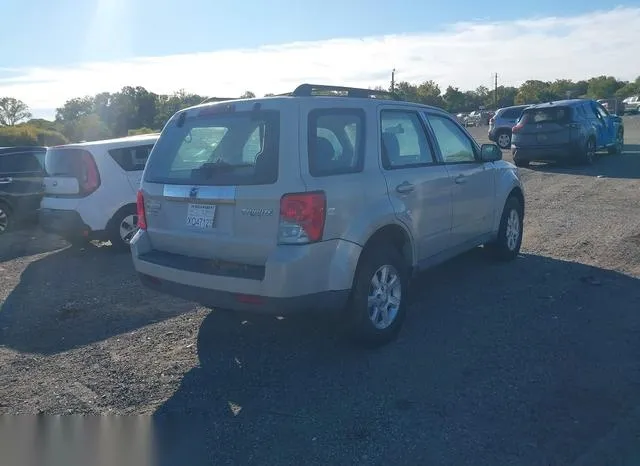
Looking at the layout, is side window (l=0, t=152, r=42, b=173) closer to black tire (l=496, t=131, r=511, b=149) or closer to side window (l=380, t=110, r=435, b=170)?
side window (l=380, t=110, r=435, b=170)

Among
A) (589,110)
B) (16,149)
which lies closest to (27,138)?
(16,149)

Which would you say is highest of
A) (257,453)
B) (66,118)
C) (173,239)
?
(66,118)

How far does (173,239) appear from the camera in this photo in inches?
198

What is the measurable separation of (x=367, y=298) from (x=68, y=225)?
17.7 ft

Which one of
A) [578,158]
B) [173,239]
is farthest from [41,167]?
[578,158]

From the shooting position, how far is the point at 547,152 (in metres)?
17.1

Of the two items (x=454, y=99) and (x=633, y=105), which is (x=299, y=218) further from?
(x=454, y=99)

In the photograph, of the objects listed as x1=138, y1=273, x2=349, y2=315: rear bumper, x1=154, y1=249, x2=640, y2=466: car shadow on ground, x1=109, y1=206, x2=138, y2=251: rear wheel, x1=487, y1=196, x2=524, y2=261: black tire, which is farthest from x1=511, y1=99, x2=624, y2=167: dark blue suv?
x1=138, y1=273, x2=349, y2=315: rear bumper

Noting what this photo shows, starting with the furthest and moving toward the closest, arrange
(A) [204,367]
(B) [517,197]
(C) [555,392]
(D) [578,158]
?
(D) [578,158], (B) [517,197], (A) [204,367], (C) [555,392]

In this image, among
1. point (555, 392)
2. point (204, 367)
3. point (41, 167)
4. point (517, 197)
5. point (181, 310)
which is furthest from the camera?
point (41, 167)

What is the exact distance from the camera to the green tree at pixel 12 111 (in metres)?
72.6

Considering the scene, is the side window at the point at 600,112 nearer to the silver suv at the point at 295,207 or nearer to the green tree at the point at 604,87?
the silver suv at the point at 295,207

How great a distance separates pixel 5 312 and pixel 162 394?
3102 mm

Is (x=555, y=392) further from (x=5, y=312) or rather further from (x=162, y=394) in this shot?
(x=5, y=312)
